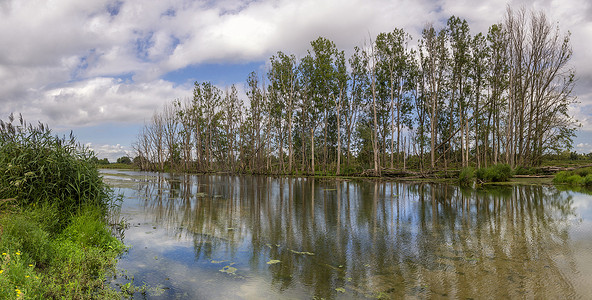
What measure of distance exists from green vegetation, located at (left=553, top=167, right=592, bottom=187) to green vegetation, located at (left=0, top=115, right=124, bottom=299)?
955 inches

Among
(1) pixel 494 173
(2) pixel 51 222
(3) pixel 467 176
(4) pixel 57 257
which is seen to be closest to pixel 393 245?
(4) pixel 57 257

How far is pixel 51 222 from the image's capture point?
622 centimetres

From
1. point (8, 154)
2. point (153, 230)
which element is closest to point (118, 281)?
point (153, 230)

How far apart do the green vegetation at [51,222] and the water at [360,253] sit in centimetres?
60

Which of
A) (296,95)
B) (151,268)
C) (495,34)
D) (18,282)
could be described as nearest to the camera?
(18,282)

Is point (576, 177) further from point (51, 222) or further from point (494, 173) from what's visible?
point (51, 222)

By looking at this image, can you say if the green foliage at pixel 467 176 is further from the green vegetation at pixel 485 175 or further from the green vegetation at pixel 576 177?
the green vegetation at pixel 576 177

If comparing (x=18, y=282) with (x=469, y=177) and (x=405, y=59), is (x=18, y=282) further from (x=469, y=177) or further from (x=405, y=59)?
(x=405, y=59)

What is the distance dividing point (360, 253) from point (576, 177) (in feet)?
69.7

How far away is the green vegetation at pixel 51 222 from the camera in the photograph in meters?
3.82

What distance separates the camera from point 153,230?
800 centimetres

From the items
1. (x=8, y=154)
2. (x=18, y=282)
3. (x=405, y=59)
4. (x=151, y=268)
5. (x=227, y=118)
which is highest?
(x=405, y=59)

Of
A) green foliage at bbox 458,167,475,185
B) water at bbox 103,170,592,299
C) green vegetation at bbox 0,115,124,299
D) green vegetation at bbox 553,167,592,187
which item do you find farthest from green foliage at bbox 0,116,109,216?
green vegetation at bbox 553,167,592,187

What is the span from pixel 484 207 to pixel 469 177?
10450 millimetres
